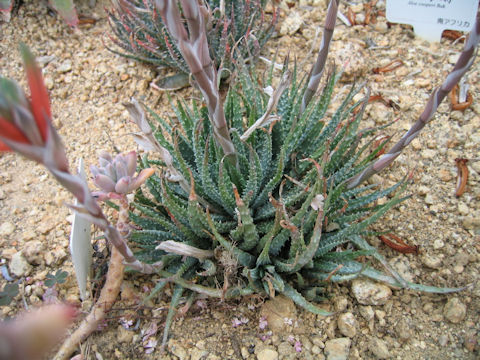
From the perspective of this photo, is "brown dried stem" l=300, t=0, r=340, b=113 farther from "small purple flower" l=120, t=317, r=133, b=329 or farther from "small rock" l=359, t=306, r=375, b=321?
"small purple flower" l=120, t=317, r=133, b=329

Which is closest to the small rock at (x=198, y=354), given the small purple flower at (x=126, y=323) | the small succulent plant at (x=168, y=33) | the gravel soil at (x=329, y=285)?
the gravel soil at (x=329, y=285)

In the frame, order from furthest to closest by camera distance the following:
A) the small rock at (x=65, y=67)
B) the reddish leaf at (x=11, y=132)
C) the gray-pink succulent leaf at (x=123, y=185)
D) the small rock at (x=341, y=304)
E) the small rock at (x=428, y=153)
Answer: the small rock at (x=65, y=67)
the small rock at (x=428, y=153)
the small rock at (x=341, y=304)
the gray-pink succulent leaf at (x=123, y=185)
the reddish leaf at (x=11, y=132)

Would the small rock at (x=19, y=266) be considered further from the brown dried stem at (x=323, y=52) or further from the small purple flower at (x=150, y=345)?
the brown dried stem at (x=323, y=52)

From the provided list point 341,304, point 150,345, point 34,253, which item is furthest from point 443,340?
point 34,253

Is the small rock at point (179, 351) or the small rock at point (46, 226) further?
the small rock at point (46, 226)

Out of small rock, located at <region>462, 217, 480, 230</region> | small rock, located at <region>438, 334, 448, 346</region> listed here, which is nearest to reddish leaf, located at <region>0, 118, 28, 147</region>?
small rock, located at <region>438, 334, 448, 346</region>

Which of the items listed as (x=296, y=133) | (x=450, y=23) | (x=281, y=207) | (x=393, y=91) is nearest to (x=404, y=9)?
(x=450, y=23)
